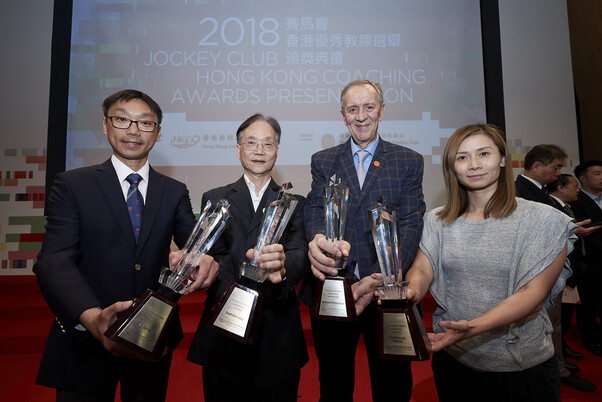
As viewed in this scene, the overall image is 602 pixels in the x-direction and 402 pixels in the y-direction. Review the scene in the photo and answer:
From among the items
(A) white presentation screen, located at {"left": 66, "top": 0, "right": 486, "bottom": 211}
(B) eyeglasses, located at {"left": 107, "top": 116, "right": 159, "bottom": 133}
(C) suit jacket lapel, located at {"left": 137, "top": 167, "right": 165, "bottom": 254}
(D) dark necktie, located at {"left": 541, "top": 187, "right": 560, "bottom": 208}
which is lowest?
(C) suit jacket lapel, located at {"left": 137, "top": 167, "right": 165, "bottom": 254}

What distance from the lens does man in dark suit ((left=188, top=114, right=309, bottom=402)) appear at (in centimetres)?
147

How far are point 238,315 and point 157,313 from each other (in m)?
0.24

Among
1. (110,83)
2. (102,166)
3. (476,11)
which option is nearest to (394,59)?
(476,11)

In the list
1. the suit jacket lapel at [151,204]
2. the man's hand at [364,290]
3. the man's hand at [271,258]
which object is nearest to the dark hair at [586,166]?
the man's hand at [364,290]

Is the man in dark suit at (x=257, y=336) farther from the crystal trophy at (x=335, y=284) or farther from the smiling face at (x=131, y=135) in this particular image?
the smiling face at (x=131, y=135)

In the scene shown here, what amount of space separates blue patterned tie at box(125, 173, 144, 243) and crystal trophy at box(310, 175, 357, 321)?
756 mm

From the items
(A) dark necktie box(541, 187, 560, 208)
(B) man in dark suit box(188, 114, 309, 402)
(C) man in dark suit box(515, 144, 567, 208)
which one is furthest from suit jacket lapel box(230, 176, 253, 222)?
(A) dark necktie box(541, 187, 560, 208)

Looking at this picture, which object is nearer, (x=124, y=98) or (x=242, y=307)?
(x=242, y=307)

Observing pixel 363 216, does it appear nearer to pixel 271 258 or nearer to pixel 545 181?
pixel 271 258

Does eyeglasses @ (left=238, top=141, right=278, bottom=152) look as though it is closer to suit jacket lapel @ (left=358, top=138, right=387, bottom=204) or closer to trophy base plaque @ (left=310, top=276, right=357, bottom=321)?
suit jacket lapel @ (left=358, top=138, right=387, bottom=204)

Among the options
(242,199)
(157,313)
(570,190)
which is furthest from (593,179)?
(157,313)

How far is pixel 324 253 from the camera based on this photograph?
1.36m

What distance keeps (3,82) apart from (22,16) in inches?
34.4

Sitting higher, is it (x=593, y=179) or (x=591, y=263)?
(x=593, y=179)
